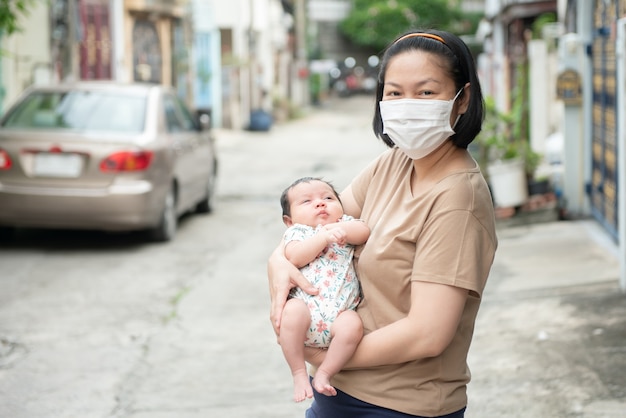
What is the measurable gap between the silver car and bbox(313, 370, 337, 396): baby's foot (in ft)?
22.8

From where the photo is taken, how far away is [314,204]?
107 inches

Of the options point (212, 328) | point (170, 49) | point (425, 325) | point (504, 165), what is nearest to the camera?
point (425, 325)

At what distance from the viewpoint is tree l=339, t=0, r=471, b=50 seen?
55312 millimetres

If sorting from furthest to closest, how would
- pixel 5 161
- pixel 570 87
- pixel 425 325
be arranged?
pixel 570 87 < pixel 5 161 < pixel 425 325

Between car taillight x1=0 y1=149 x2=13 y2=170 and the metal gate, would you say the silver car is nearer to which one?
car taillight x1=0 y1=149 x2=13 y2=170

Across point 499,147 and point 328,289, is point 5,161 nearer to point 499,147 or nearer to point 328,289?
point 499,147

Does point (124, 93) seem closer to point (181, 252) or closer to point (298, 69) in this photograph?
point (181, 252)

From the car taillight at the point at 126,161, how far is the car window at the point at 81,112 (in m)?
0.42

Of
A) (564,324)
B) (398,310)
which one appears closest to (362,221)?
(398,310)

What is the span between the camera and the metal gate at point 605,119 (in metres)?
8.82

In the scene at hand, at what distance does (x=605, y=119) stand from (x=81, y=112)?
198 inches

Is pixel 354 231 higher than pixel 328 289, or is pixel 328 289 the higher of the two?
pixel 354 231

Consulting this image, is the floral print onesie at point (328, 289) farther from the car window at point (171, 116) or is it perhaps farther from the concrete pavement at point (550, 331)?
the car window at point (171, 116)

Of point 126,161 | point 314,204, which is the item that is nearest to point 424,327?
point 314,204
